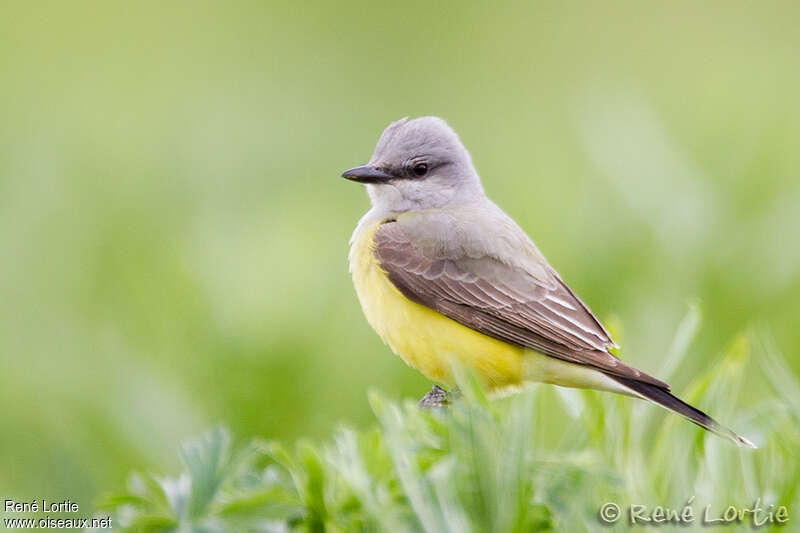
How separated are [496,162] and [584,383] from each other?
96.4 inches

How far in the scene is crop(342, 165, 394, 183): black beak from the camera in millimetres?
3605

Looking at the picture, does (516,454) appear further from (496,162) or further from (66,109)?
(66,109)

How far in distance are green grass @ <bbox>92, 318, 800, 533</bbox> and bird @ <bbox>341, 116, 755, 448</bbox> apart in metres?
1.29

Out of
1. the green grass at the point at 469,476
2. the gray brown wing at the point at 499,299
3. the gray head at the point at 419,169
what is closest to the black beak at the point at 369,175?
the gray head at the point at 419,169

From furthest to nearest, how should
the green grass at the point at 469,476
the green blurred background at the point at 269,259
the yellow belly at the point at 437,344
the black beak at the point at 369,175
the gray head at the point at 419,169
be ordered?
1. the gray head at the point at 419,169
2. the black beak at the point at 369,175
3. the yellow belly at the point at 437,344
4. the green blurred background at the point at 269,259
5. the green grass at the point at 469,476

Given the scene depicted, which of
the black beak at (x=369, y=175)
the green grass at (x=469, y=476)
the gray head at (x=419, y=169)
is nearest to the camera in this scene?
the green grass at (x=469, y=476)

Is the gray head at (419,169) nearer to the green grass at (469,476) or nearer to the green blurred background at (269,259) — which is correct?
the green blurred background at (269,259)

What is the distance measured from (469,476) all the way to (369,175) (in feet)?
8.57

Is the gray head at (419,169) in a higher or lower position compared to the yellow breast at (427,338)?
higher

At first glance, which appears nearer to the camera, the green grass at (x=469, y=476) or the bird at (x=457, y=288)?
the green grass at (x=469, y=476)

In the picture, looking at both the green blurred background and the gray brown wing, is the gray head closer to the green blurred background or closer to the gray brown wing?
the green blurred background

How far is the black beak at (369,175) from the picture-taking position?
3605mm

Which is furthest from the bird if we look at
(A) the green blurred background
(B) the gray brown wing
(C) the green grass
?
(C) the green grass

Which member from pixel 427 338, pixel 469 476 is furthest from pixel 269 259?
pixel 469 476
